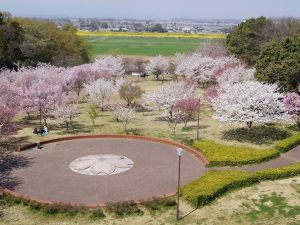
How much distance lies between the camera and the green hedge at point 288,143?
113ft

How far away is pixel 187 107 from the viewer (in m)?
41.3

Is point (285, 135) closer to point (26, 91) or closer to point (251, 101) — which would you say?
point (251, 101)

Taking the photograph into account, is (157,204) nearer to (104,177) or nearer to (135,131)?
(104,177)

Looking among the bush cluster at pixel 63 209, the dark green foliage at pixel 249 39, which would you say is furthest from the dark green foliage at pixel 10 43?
the bush cluster at pixel 63 209

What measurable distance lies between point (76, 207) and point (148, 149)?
1262cm

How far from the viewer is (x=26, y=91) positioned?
4128cm

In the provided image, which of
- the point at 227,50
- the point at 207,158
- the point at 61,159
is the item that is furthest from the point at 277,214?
the point at 227,50

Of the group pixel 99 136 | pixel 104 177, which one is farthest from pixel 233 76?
pixel 104 177

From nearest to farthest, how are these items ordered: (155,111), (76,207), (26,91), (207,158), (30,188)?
(76,207), (30,188), (207,158), (26,91), (155,111)

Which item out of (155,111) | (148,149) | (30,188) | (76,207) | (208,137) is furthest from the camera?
(155,111)

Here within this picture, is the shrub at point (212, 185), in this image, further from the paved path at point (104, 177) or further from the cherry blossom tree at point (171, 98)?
the cherry blossom tree at point (171, 98)

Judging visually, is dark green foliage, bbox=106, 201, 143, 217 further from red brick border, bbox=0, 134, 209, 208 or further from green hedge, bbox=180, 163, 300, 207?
green hedge, bbox=180, 163, 300, 207

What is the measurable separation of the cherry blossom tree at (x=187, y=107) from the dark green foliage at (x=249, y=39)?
86.3 feet

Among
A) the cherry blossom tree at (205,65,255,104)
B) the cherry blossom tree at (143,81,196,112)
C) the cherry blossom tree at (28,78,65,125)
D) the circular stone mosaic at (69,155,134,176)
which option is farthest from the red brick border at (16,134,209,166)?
the cherry blossom tree at (205,65,255,104)
